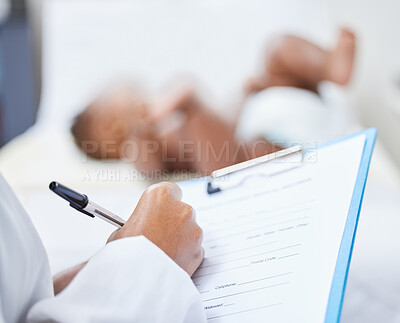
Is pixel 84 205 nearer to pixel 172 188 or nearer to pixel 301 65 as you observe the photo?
pixel 172 188

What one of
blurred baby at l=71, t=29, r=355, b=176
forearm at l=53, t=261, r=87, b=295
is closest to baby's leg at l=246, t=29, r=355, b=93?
blurred baby at l=71, t=29, r=355, b=176

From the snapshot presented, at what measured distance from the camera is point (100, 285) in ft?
1.01

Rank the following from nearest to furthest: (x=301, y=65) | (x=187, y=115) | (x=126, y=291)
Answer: (x=126, y=291) → (x=187, y=115) → (x=301, y=65)

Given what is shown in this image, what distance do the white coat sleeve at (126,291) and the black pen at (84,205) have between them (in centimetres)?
3

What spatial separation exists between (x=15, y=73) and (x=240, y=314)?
138cm

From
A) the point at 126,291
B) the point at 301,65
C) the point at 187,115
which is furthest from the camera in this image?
the point at 301,65

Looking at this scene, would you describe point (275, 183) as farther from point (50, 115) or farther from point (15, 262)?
point (50, 115)

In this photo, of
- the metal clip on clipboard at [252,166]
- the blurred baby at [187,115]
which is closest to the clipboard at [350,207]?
the metal clip on clipboard at [252,166]

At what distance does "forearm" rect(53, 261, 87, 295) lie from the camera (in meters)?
0.34

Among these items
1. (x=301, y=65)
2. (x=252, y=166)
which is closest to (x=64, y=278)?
(x=252, y=166)

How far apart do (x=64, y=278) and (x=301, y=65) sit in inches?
41.5

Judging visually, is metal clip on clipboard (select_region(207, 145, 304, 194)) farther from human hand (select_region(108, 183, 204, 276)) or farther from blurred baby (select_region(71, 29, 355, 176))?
blurred baby (select_region(71, 29, 355, 176))

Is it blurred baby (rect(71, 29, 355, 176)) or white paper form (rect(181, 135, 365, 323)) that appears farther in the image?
blurred baby (rect(71, 29, 355, 176))

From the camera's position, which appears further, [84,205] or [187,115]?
[187,115]
